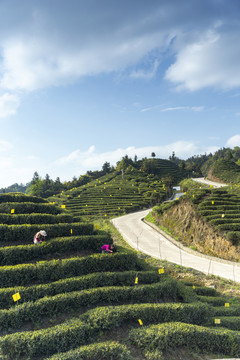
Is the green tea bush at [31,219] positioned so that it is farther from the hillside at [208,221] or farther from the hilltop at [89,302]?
the hillside at [208,221]

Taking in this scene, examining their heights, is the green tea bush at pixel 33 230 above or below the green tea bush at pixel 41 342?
above

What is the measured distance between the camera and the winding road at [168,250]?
21438mm

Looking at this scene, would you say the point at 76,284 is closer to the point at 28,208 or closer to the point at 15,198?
the point at 28,208

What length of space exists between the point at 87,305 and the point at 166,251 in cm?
1929

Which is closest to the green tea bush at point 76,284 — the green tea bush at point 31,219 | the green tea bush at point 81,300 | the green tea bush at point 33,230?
the green tea bush at point 81,300

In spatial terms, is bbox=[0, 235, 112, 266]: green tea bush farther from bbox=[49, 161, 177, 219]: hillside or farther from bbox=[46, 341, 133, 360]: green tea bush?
bbox=[49, 161, 177, 219]: hillside

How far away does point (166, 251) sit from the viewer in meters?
27.6

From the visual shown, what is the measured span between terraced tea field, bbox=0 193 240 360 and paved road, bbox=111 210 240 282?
7.07 metres

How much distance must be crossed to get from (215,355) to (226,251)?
59.8 feet

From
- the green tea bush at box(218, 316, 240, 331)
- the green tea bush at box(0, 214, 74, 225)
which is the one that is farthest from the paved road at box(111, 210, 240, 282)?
the green tea bush at box(0, 214, 74, 225)

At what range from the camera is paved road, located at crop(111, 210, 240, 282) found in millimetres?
21356

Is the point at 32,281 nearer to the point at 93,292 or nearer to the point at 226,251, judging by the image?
the point at 93,292

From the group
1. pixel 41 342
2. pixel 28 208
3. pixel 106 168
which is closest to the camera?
pixel 41 342

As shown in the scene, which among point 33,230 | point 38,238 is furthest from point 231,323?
point 33,230
